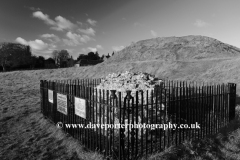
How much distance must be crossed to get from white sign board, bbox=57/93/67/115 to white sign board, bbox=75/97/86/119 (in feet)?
2.66

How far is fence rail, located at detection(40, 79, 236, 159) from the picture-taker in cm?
410

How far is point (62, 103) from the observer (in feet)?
19.0

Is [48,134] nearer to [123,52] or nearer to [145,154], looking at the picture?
[145,154]

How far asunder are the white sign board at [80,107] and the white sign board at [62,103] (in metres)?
0.81

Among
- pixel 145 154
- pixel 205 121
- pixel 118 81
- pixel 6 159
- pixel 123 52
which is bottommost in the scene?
pixel 6 159

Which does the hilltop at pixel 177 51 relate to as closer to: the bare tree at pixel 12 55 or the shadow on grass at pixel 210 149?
the bare tree at pixel 12 55

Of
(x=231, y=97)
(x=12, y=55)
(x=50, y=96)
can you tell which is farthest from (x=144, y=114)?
(x=12, y=55)

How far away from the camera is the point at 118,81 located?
5.97m

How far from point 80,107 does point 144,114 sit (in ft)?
6.61

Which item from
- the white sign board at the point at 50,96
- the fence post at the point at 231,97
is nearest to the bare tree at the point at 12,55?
the white sign board at the point at 50,96

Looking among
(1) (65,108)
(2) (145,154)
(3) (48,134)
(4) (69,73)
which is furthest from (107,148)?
(4) (69,73)

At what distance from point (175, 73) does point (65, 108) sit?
717 inches

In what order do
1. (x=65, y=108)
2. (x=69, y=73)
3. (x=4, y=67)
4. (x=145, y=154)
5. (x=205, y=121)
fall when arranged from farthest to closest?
(x=4, y=67)
(x=69, y=73)
(x=65, y=108)
(x=205, y=121)
(x=145, y=154)
